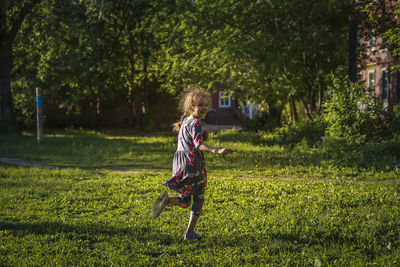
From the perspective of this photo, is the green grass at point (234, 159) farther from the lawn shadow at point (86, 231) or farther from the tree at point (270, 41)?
the lawn shadow at point (86, 231)

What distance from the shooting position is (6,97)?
74.0 feet

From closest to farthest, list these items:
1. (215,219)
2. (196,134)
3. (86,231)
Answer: (196,134) < (86,231) < (215,219)

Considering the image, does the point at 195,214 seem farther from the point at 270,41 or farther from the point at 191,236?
the point at 270,41

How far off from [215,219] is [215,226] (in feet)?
1.02

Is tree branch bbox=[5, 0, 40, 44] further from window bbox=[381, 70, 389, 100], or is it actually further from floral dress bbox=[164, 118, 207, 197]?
window bbox=[381, 70, 389, 100]

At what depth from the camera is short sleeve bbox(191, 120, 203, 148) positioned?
191 inches

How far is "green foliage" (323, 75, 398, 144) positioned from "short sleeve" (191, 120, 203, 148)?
27.7 feet

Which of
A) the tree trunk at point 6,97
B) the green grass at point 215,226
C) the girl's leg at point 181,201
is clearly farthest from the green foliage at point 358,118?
the tree trunk at point 6,97

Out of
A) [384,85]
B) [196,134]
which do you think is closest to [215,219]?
[196,134]

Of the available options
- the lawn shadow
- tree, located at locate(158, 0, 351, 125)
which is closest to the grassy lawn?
the lawn shadow

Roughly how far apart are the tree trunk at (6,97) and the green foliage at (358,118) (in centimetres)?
1703

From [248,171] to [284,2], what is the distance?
8.94 meters

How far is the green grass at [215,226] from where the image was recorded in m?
4.53

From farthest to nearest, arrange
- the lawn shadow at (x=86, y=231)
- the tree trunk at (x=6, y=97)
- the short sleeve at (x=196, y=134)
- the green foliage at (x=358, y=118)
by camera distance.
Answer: the tree trunk at (x=6, y=97) < the green foliage at (x=358, y=118) < the lawn shadow at (x=86, y=231) < the short sleeve at (x=196, y=134)
